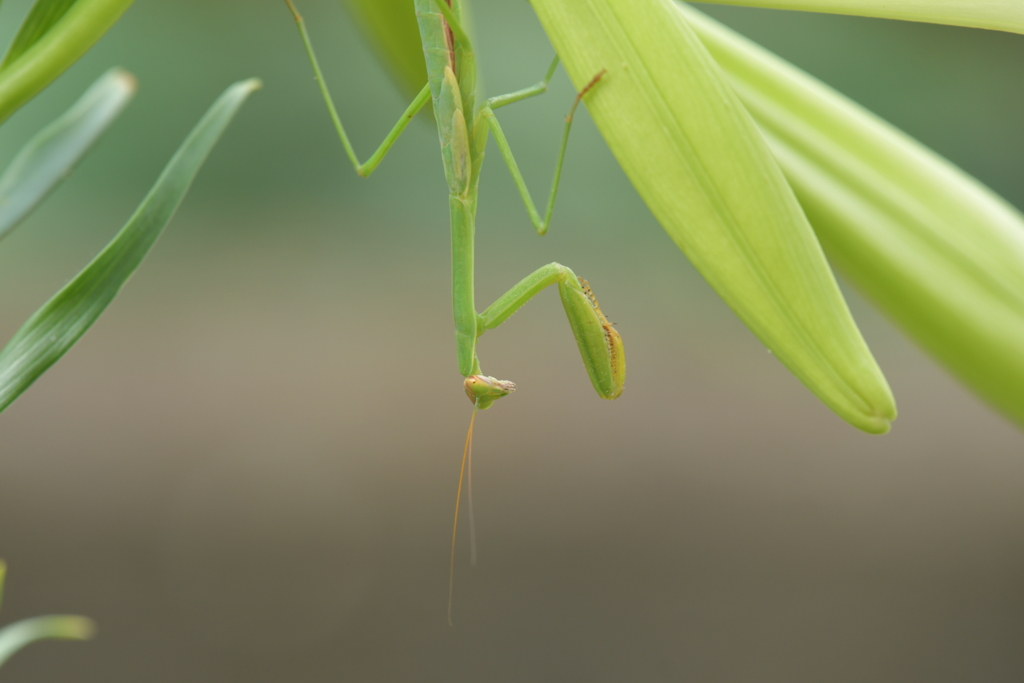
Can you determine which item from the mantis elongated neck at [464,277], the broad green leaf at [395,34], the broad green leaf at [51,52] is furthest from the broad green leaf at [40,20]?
the mantis elongated neck at [464,277]

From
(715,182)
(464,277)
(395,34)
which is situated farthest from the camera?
(464,277)

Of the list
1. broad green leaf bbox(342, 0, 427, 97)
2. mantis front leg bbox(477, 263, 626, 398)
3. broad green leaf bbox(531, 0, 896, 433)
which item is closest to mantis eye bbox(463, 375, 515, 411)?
mantis front leg bbox(477, 263, 626, 398)

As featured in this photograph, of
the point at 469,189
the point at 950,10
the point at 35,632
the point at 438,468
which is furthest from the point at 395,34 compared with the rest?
the point at 438,468

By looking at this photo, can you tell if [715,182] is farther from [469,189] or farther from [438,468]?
[438,468]

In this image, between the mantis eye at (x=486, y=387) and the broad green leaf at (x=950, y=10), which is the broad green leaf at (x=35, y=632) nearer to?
the mantis eye at (x=486, y=387)

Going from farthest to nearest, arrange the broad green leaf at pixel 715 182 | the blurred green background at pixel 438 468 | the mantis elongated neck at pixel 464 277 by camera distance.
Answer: the blurred green background at pixel 438 468 < the mantis elongated neck at pixel 464 277 < the broad green leaf at pixel 715 182

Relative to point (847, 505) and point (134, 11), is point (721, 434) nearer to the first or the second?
point (847, 505)
